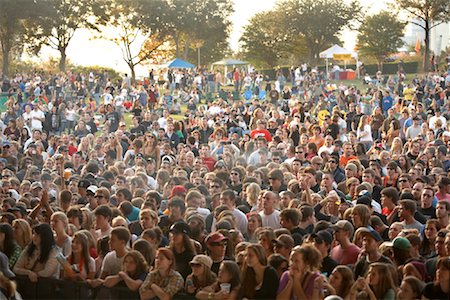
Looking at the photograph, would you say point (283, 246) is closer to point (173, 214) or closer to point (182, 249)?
point (182, 249)

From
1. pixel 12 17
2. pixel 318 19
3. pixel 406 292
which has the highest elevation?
pixel 318 19

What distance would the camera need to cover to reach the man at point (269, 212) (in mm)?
10617

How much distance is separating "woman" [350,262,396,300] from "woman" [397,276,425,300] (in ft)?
0.55

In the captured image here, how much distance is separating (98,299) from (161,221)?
250 cm

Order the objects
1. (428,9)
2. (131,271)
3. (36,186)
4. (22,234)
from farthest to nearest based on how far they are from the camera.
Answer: (428,9)
(36,186)
(22,234)
(131,271)

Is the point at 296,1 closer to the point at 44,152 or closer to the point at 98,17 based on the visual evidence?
the point at 98,17

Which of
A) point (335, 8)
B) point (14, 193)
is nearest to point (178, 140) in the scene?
point (14, 193)

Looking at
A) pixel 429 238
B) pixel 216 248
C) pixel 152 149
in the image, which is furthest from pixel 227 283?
pixel 152 149

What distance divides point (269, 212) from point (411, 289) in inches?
151

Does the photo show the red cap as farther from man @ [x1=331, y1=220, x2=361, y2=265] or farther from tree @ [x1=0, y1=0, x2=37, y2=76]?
tree @ [x1=0, y1=0, x2=37, y2=76]

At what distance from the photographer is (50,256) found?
9039 mm

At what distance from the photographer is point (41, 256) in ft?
29.6

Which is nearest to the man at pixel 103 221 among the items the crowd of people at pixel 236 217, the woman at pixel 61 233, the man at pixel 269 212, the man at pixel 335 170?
the crowd of people at pixel 236 217

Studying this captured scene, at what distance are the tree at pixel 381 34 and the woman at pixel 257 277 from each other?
64887mm
